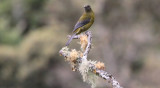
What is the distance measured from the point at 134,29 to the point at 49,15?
16.6 ft

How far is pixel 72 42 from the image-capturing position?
16.5 metres

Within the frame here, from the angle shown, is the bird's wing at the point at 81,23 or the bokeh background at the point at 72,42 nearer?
the bird's wing at the point at 81,23

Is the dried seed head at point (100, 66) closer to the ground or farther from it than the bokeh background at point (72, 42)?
closer to the ground

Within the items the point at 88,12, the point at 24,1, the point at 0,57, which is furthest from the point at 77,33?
the point at 24,1

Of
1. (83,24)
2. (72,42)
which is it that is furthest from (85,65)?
(72,42)

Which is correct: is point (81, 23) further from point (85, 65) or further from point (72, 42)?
point (72, 42)

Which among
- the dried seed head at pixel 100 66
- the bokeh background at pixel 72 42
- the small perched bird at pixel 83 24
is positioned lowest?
the dried seed head at pixel 100 66

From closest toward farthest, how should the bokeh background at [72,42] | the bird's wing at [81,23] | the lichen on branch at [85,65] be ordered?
1. the lichen on branch at [85,65]
2. the bird's wing at [81,23]
3. the bokeh background at [72,42]

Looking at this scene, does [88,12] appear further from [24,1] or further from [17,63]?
[24,1]

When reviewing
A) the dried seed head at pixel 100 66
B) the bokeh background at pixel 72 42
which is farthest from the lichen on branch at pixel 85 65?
the bokeh background at pixel 72 42

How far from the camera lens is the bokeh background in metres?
15.8

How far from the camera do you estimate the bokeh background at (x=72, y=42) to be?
51.9ft

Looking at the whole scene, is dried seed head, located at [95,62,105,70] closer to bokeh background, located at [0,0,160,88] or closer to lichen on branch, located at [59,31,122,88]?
lichen on branch, located at [59,31,122,88]

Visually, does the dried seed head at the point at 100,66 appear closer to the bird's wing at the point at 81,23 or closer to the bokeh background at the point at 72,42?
the bird's wing at the point at 81,23
